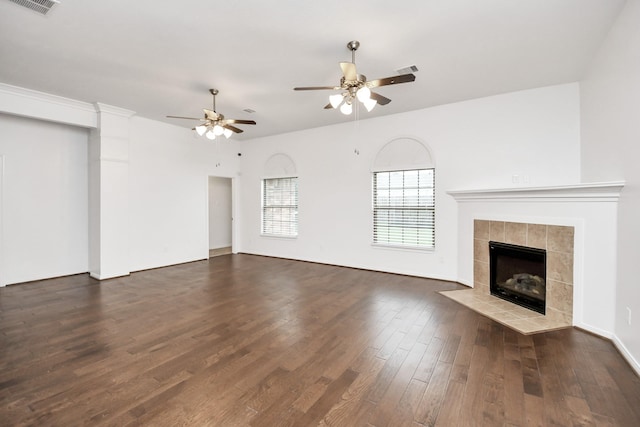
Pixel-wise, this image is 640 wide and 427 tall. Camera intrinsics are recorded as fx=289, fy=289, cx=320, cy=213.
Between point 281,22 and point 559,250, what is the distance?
406 centimetres

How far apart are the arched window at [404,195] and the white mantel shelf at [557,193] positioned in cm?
84

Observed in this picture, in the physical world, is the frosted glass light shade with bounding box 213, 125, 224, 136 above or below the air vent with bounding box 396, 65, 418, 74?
below

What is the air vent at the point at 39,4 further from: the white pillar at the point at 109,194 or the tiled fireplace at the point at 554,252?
the tiled fireplace at the point at 554,252

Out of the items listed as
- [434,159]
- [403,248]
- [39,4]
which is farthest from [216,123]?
[403,248]

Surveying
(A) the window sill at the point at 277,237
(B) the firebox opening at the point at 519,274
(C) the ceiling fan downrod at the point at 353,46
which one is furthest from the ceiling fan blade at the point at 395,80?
(A) the window sill at the point at 277,237

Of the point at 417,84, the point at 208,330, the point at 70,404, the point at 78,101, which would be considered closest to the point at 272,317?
the point at 208,330

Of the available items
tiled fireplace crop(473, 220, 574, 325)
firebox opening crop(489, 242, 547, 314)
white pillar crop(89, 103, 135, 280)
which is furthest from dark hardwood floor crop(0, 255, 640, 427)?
white pillar crop(89, 103, 135, 280)

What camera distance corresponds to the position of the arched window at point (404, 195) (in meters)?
5.41

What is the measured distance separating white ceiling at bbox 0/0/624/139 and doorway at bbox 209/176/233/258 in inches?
160

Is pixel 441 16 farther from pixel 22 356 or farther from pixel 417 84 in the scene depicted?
pixel 22 356

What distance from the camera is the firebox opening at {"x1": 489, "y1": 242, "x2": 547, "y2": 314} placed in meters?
3.71

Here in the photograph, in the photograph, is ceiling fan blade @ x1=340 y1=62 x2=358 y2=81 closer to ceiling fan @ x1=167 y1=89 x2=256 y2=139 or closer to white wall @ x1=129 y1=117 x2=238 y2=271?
ceiling fan @ x1=167 y1=89 x2=256 y2=139

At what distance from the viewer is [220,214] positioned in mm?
8922

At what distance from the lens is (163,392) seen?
2111 millimetres
